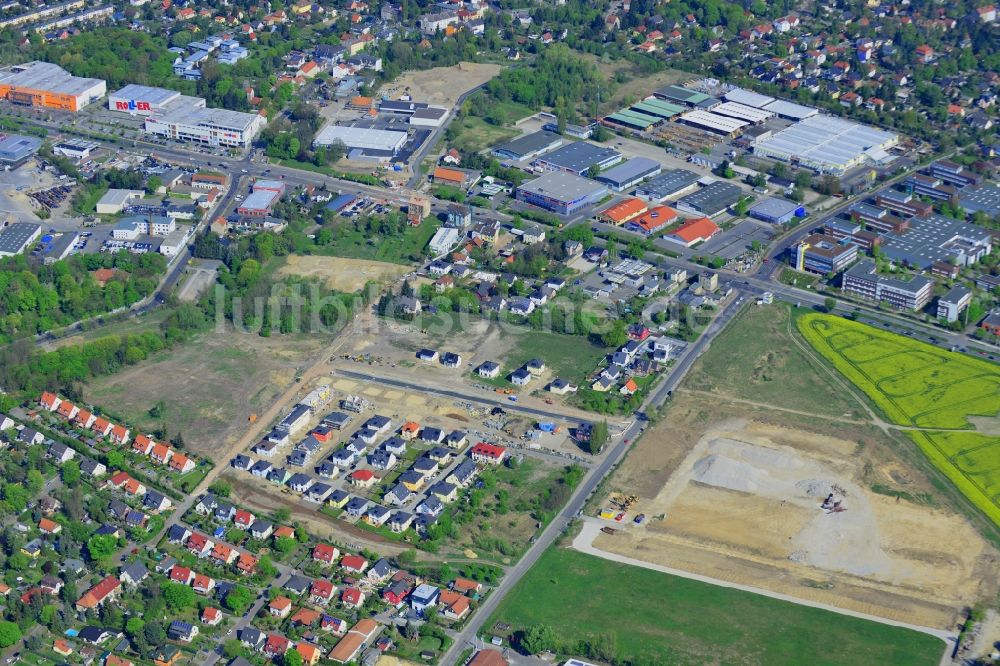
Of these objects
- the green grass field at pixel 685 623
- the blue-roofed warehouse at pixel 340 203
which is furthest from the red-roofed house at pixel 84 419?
the blue-roofed warehouse at pixel 340 203

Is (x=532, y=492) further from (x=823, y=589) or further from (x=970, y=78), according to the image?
(x=970, y=78)

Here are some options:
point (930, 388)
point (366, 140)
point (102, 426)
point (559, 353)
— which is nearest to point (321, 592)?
point (102, 426)

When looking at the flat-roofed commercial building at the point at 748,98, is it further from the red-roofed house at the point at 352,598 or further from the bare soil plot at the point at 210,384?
the red-roofed house at the point at 352,598

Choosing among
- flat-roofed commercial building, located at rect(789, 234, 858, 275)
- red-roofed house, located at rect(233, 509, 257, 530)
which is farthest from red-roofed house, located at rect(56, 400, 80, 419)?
flat-roofed commercial building, located at rect(789, 234, 858, 275)

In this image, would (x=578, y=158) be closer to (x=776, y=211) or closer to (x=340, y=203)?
(x=776, y=211)

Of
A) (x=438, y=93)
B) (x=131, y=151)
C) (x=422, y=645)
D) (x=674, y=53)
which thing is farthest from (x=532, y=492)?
(x=674, y=53)

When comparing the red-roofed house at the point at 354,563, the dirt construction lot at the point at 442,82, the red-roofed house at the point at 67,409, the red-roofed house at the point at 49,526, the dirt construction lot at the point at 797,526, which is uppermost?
the red-roofed house at the point at 49,526
